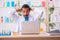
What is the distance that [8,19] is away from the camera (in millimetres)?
2205

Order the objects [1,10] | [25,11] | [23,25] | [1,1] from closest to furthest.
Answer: [23,25]
[25,11]
[1,1]
[1,10]

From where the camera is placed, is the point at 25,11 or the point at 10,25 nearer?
the point at 25,11

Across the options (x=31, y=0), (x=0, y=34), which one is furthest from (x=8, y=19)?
(x=0, y=34)

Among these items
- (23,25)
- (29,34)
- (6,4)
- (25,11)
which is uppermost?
(6,4)

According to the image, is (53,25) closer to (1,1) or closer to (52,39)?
(52,39)

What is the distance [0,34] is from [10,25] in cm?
99

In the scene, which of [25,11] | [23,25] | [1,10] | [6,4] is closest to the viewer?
[23,25]

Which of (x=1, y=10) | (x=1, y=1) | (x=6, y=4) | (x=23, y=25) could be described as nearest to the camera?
(x=23, y=25)

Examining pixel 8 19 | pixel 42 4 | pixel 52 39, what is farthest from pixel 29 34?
pixel 42 4

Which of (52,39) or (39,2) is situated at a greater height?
(39,2)

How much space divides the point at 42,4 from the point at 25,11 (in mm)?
734

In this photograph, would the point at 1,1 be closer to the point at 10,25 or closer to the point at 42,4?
the point at 10,25

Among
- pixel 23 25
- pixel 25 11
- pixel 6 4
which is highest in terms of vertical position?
pixel 6 4

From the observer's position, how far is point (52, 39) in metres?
1.75
